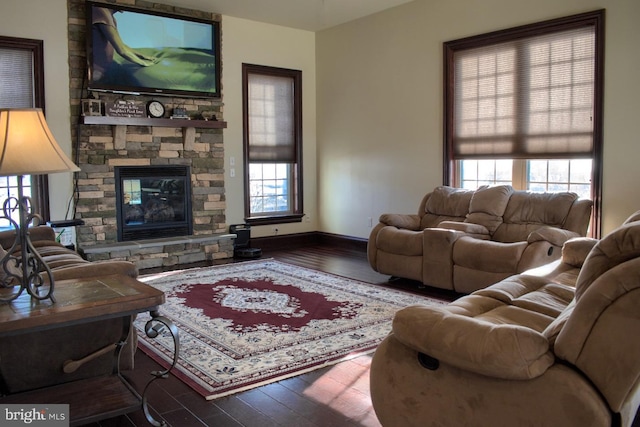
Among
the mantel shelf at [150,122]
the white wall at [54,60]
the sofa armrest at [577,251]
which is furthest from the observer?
the mantel shelf at [150,122]

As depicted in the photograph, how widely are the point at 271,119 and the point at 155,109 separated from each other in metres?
1.80

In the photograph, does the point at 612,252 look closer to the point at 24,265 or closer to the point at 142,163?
the point at 24,265

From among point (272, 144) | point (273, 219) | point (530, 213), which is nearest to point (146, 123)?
point (272, 144)

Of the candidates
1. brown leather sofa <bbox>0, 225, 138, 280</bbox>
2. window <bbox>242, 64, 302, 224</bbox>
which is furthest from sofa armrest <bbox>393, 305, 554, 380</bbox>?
window <bbox>242, 64, 302, 224</bbox>

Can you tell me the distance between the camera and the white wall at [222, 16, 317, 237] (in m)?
7.48

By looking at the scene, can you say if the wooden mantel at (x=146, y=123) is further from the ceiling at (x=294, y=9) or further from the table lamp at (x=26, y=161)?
the table lamp at (x=26, y=161)

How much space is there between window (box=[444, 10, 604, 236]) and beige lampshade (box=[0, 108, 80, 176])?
179 inches

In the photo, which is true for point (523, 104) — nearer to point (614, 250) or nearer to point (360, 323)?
point (360, 323)

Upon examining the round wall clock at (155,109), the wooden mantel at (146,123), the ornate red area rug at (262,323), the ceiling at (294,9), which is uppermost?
the ceiling at (294,9)

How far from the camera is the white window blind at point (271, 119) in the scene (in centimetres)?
780

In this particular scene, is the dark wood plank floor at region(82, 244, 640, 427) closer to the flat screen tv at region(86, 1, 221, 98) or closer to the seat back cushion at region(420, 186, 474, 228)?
the seat back cushion at region(420, 186, 474, 228)

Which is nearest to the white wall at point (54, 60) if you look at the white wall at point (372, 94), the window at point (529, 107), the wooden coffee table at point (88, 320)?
the white wall at point (372, 94)

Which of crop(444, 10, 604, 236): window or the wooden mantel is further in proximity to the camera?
the wooden mantel

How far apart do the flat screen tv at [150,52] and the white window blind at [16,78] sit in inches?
24.0
